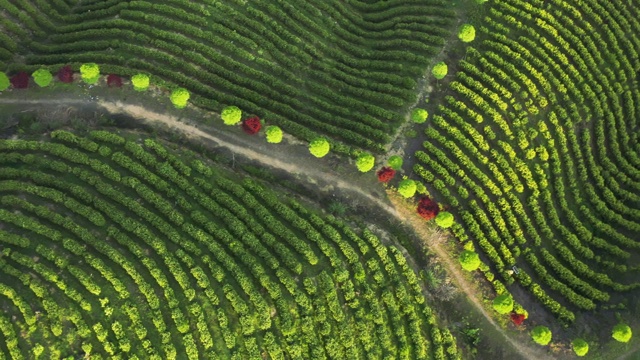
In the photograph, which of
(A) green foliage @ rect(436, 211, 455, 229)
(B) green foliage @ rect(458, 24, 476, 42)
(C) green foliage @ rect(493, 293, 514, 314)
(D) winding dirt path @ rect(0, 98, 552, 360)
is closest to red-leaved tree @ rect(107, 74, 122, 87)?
(D) winding dirt path @ rect(0, 98, 552, 360)

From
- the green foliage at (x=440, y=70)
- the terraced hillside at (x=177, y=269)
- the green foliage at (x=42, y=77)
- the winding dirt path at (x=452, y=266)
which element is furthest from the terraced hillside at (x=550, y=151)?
the green foliage at (x=42, y=77)

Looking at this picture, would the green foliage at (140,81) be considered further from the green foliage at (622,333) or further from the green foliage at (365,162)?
the green foliage at (622,333)

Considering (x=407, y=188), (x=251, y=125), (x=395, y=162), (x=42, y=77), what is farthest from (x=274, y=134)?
(x=42, y=77)

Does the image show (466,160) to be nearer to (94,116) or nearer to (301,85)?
(301,85)

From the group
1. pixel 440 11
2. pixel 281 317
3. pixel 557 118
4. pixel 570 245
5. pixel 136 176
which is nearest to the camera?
pixel 281 317

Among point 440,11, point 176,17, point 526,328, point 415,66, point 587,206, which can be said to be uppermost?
point 440,11

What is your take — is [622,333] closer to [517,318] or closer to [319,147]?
[517,318]

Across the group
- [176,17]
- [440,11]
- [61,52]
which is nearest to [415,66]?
[440,11]
